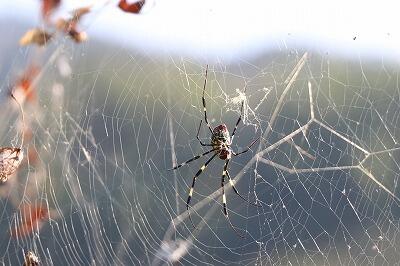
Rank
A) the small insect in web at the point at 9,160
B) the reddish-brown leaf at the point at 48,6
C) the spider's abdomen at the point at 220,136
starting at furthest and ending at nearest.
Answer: the spider's abdomen at the point at 220,136
the small insect in web at the point at 9,160
the reddish-brown leaf at the point at 48,6

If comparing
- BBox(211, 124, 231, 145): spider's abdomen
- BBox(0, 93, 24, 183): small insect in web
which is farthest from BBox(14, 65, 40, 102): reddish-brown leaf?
BBox(211, 124, 231, 145): spider's abdomen

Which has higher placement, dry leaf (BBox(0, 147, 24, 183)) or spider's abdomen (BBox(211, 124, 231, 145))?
spider's abdomen (BBox(211, 124, 231, 145))

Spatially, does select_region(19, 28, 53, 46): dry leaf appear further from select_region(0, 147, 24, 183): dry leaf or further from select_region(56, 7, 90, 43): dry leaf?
select_region(0, 147, 24, 183): dry leaf

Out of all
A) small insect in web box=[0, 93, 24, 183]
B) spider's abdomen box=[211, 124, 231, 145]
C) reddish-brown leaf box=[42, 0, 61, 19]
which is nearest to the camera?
reddish-brown leaf box=[42, 0, 61, 19]

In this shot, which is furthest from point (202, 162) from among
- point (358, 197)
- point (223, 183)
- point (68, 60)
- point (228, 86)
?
point (358, 197)

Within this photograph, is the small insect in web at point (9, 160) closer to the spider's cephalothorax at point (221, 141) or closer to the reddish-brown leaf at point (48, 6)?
the reddish-brown leaf at point (48, 6)

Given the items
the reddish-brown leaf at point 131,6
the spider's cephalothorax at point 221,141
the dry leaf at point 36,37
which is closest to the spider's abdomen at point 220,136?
the spider's cephalothorax at point 221,141

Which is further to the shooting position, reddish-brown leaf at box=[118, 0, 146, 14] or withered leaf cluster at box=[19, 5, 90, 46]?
reddish-brown leaf at box=[118, 0, 146, 14]
